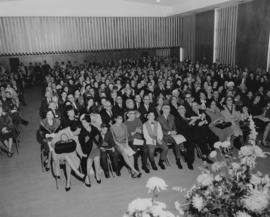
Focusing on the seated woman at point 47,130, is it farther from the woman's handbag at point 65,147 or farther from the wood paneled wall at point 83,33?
the wood paneled wall at point 83,33

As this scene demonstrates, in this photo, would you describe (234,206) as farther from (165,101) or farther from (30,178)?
(165,101)

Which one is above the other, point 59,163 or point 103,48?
point 103,48

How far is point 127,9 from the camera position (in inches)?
711

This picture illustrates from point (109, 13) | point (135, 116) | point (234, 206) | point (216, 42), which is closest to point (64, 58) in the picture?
point (109, 13)

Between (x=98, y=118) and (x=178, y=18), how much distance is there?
14924 mm

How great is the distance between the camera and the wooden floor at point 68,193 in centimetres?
487

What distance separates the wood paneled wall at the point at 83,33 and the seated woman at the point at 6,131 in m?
11.4

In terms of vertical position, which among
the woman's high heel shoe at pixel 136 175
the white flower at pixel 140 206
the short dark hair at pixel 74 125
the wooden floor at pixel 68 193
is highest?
the white flower at pixel 140 206

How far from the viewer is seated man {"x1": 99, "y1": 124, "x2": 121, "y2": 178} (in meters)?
5.88

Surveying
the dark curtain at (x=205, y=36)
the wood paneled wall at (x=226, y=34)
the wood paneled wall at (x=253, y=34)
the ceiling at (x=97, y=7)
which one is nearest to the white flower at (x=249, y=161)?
the wood paneled wall at (x=253, y=34)

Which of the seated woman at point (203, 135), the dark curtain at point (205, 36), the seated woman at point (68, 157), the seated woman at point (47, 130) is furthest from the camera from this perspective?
the dark curtain at point (205, 36)

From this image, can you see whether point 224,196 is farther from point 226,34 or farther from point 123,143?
point 226,34

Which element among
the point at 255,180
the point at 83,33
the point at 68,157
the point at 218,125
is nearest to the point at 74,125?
the point at 68,157

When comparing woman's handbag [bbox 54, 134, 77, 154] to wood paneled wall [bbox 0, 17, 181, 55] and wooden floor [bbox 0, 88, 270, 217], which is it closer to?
wooden floor [bbox 0, 88, 270, 217]
